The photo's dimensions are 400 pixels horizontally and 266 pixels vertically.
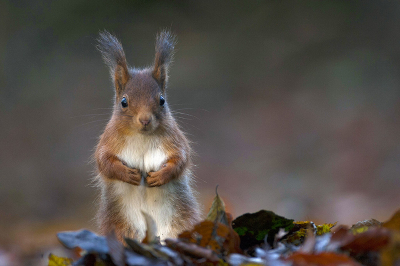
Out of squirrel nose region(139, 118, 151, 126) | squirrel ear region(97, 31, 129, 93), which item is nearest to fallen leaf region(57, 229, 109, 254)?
squirrel nose region(139, 118, 151, 126)

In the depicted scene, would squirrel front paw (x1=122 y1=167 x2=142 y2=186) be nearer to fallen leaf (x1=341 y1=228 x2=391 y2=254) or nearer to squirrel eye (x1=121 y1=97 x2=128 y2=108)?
squirrel eye (x1=121 y1=97 x2=128 y2=108)

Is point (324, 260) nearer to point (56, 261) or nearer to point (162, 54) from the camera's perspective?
point (56, 261)

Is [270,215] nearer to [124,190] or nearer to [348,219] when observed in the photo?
[124,190]

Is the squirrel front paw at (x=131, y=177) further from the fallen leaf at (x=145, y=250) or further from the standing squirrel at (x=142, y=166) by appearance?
the fallen leaf at (x=145, y=250)

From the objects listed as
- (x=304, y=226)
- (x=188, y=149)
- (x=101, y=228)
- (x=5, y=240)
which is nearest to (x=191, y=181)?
(x=188, y=149)

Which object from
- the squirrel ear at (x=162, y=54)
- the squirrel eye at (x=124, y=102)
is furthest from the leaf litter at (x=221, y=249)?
the squirrel ear at (x=162, y=54)

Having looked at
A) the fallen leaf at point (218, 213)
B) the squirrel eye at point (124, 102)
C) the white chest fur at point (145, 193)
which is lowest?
the fallen leaf at point (218, 213)

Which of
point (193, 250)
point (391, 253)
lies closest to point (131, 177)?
point (193, 250)
